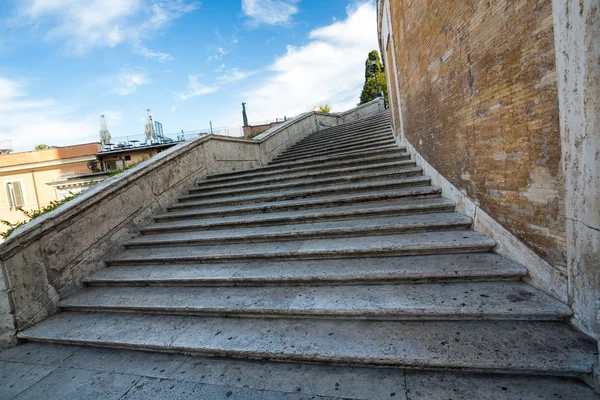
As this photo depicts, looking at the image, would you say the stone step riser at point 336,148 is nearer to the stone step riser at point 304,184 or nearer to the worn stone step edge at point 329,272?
the stone step riser at point 304,184

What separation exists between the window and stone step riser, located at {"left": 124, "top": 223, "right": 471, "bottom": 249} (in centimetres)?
2399

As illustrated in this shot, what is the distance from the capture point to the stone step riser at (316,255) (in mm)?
2881

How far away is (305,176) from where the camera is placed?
5.75m

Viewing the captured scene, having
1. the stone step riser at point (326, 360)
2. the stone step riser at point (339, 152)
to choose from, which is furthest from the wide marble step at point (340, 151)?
the stone step riser at point (326, 360)

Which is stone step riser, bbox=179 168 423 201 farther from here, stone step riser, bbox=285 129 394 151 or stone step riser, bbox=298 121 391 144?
stone step riser, bbox=298 121 391 144

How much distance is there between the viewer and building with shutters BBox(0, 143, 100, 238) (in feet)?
64.4

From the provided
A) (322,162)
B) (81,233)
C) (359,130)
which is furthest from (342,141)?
(81,233)

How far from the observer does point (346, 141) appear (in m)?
8.46

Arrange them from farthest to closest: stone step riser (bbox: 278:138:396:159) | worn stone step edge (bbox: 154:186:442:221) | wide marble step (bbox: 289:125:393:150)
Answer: wide marble step (bbox: 289:125:393:150) → stone step riser (bbox: 278:138:396:159) → worn stone step edge (bbox: 154:186:442:221)

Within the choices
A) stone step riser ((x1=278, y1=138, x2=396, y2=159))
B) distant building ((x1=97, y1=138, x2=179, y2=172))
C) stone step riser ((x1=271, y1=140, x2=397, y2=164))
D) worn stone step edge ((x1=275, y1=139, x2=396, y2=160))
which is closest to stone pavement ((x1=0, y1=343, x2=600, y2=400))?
stone step riser ((x1=271, y1=140, x2=397, y2=164))

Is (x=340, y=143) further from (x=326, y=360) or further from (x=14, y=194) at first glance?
(x=14, y=194)

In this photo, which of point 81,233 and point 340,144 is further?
point 340,144

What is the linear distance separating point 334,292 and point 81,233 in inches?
146

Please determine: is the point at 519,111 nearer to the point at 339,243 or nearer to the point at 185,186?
the point at 339,243
